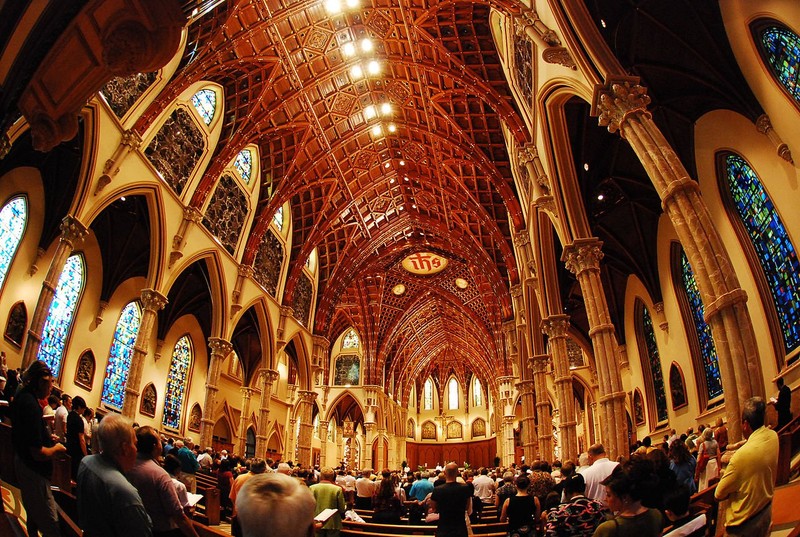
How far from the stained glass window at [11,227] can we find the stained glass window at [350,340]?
2702 centimetres

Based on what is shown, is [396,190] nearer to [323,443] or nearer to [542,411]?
[542,411]

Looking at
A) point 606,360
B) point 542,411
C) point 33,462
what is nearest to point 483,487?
point 606,360

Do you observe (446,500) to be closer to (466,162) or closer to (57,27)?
(57,27)

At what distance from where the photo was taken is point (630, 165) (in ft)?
51.4

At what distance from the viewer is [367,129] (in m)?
24.4

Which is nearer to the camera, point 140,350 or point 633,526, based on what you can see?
point 633,526

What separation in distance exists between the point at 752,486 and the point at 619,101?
6.99 meters

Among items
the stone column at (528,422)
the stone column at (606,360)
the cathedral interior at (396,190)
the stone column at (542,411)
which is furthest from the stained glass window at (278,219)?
the stone column at (606,360)

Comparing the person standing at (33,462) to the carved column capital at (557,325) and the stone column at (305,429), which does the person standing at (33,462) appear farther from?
the stone column at (305,429)

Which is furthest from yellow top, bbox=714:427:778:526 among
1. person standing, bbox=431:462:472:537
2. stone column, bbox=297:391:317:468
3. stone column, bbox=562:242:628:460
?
stone column, bbox=297:391:317:468

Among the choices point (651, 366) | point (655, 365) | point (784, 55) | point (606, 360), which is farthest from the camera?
point (651, 366)

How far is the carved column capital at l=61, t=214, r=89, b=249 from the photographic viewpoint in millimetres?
13469

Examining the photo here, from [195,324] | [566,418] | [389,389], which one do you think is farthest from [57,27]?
[389,389]

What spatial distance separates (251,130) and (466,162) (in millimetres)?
9411
